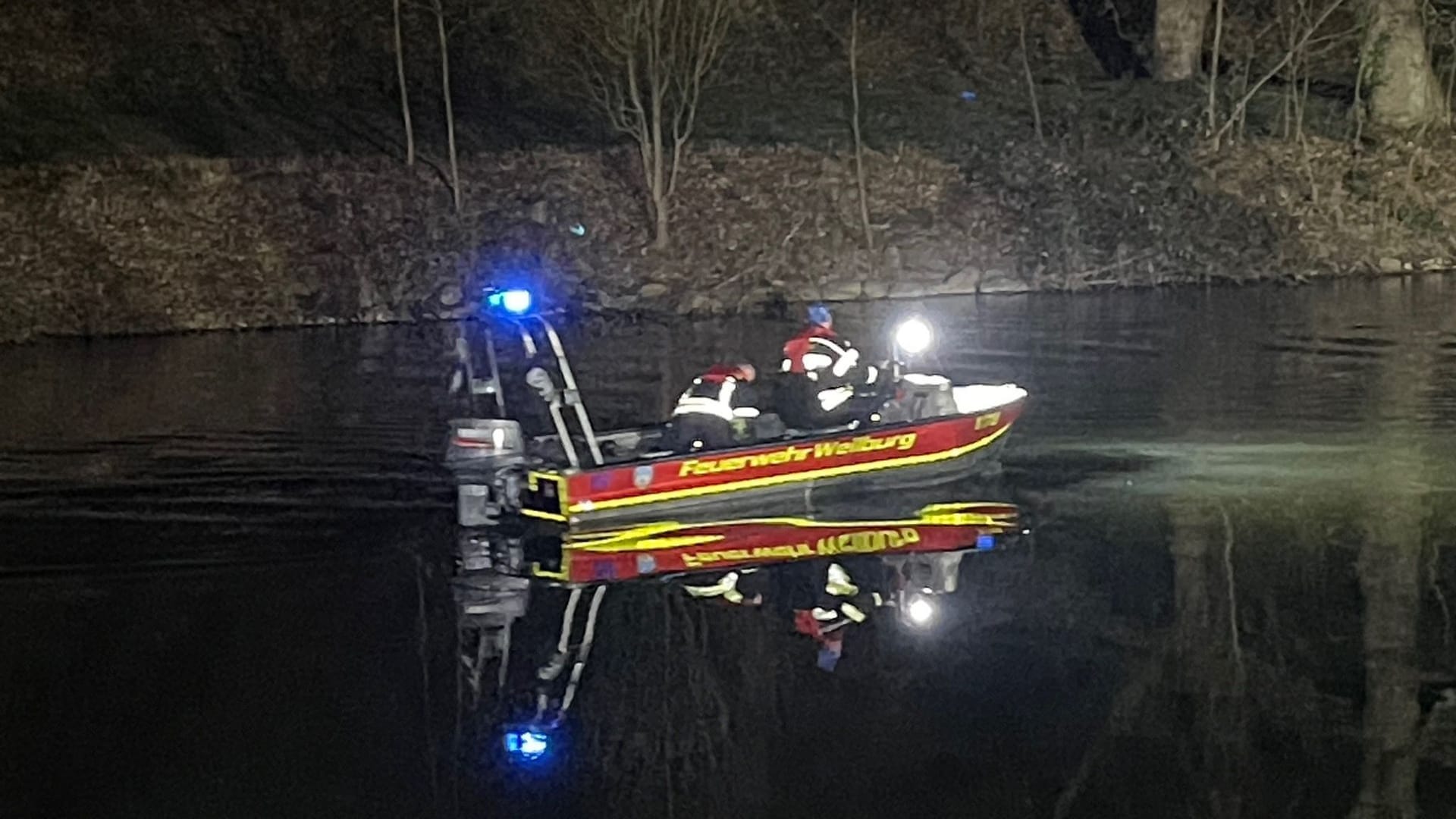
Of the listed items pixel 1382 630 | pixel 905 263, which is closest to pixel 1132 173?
pixel 905 263

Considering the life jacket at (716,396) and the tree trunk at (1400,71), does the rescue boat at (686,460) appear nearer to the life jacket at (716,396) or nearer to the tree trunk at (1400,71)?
the life jacket at (716,396)

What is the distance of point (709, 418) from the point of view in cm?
1536

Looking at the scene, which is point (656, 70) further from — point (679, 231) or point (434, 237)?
point (434, 237)

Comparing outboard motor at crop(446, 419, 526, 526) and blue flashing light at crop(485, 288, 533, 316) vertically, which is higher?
blue flashing light at crop(485, 288, 533, 316)

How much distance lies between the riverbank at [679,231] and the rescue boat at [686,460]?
51.9 ft

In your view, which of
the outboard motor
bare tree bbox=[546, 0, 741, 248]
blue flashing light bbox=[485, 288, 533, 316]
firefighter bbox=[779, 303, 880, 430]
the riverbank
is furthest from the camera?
bare tree bbox=[546, 0, 741, 248]

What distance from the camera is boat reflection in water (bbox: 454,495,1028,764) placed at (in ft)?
35.2

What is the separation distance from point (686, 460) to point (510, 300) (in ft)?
8.73

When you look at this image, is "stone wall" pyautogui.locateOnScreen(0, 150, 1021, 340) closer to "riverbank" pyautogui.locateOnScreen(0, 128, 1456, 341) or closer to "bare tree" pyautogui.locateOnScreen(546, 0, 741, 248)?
"riverbank" pyautogui.locateOnScreen(0, 128, 1456, 341)

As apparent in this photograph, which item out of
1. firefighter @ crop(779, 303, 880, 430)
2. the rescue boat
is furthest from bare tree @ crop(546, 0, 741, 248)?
the rescue boat

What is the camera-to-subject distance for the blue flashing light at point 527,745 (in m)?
9.30

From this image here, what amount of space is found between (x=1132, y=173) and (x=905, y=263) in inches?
224

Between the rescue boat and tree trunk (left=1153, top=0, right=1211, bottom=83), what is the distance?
27030mm

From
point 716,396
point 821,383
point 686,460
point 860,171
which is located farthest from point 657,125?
point 686,460
